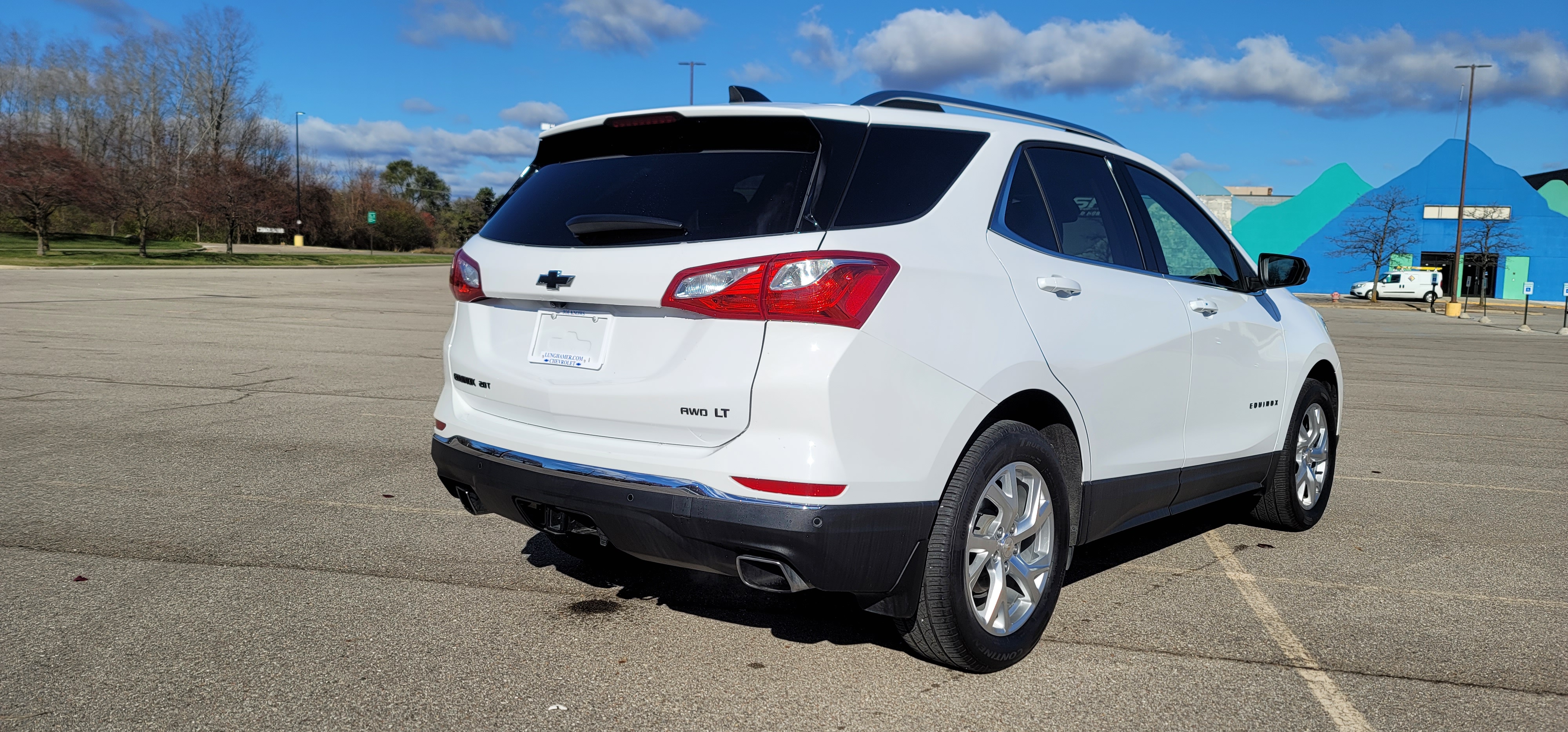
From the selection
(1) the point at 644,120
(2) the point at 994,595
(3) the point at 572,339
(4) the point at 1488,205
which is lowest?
(2) the point at 994,595

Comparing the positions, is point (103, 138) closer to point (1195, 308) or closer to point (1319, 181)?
point (1319, 181)

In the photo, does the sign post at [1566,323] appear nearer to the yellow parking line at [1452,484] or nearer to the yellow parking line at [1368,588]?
the yellow parking line at [1452,484]

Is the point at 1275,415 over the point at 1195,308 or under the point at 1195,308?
under

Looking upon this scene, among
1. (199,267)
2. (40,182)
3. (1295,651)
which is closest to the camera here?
(1295,651)

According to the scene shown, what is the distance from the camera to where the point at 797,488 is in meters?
3.03

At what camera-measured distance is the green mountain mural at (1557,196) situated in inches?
2366

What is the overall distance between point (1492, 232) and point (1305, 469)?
63.3 meters

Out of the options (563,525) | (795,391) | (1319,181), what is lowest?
(563,525)

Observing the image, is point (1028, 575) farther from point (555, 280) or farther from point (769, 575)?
point (555, 280)

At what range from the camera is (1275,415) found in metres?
5.31

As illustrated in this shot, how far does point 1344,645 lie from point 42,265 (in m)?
41.6

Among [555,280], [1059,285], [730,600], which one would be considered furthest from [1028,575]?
[555,280]

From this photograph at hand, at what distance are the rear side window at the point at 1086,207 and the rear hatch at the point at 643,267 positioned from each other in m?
0.97

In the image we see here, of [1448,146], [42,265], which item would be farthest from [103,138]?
[1448,146]
